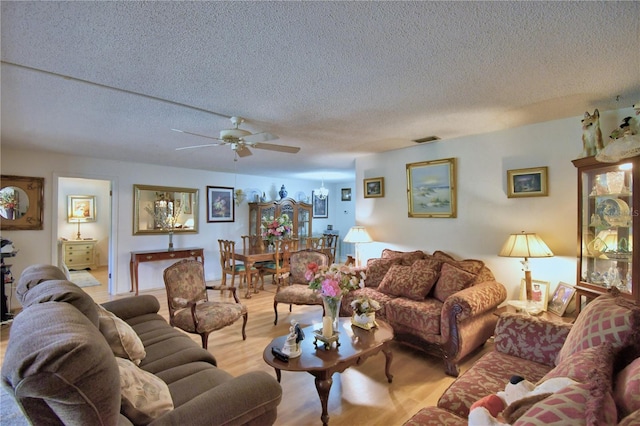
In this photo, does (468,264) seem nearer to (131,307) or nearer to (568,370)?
(568,370)

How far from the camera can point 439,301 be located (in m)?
3.09

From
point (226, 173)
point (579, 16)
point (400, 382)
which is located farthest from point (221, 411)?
point (226, 173)

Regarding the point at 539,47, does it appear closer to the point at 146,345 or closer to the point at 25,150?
the point at 146,345

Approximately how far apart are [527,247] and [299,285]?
2655 mm

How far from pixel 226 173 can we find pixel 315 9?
18.1ft

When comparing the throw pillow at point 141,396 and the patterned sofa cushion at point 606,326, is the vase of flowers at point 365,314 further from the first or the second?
the throw pillow at point 141,396

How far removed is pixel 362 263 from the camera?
187 inches

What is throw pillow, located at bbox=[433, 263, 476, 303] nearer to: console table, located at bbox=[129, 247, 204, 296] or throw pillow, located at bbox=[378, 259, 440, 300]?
throw pillow, located at bbox=[378, 259, 440, 300]

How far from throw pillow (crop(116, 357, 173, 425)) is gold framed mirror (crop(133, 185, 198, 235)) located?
182 inches

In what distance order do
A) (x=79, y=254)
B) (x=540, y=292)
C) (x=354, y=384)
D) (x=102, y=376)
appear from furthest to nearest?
(x=79, y=254)
(x=540, y=292)
(x=354, y=384)
(x=102, y=376)

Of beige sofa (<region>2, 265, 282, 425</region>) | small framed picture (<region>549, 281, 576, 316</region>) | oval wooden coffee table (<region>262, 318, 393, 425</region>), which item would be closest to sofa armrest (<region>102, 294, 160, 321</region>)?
beige sofa (<region>2, 265, 282, 425</region>)

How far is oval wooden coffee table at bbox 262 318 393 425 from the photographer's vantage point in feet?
6.51

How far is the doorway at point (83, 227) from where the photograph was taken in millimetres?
7512

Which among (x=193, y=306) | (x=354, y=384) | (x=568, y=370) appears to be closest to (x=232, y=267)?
(x=193, y=306)
